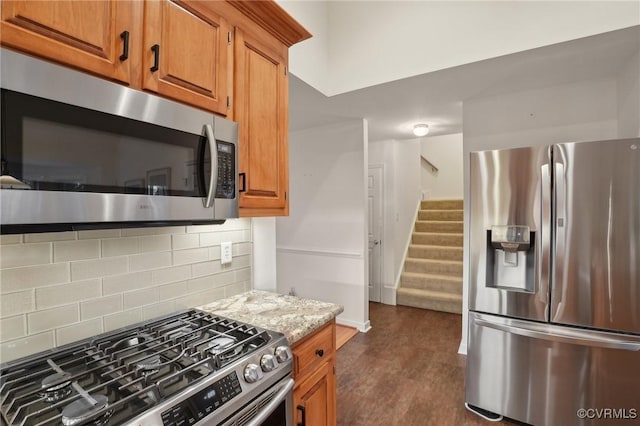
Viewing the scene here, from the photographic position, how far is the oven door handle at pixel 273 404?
1.03 metres

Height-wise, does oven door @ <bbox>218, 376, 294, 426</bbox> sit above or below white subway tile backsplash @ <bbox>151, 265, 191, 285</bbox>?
below

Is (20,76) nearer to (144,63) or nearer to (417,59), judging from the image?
(144,63)

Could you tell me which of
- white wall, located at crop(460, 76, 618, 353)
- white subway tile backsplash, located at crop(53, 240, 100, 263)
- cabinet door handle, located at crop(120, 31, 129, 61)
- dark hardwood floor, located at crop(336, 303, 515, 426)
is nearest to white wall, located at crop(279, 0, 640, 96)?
white wall, located at crop(460, 76, 618, 353)

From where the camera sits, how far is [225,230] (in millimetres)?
1742

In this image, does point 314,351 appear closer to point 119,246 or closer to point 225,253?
point 225,253

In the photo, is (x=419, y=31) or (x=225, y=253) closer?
(x=225, y=253)

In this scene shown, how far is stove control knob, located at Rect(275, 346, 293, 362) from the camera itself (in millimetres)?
1144

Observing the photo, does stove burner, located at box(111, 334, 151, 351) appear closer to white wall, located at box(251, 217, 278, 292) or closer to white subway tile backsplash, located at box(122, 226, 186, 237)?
white subway tile backsplash, located at box(122, 226, 186, 237)

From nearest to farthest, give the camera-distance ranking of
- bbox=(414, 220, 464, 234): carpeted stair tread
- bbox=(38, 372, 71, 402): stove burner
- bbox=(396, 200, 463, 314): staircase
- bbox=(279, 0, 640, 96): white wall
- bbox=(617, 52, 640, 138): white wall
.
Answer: bbox=(38, 372, 71, 402): stove burner < bbox=(279, 0, 640, 96): white wall < bbox=(617, 52, 640, 138): white wall < bbox=(396, 200, 463, 314): staircase < bbox=(414, 220, 464, 234): carpeted stair tread

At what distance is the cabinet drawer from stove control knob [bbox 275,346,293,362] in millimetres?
110

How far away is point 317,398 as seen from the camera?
1446 mm

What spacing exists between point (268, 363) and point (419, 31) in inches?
100

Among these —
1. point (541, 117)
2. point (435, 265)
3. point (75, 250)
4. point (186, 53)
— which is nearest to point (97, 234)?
point (75, 250)

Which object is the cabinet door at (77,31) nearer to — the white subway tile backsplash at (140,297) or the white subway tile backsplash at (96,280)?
the white subway tile backsplash at (96,280)
